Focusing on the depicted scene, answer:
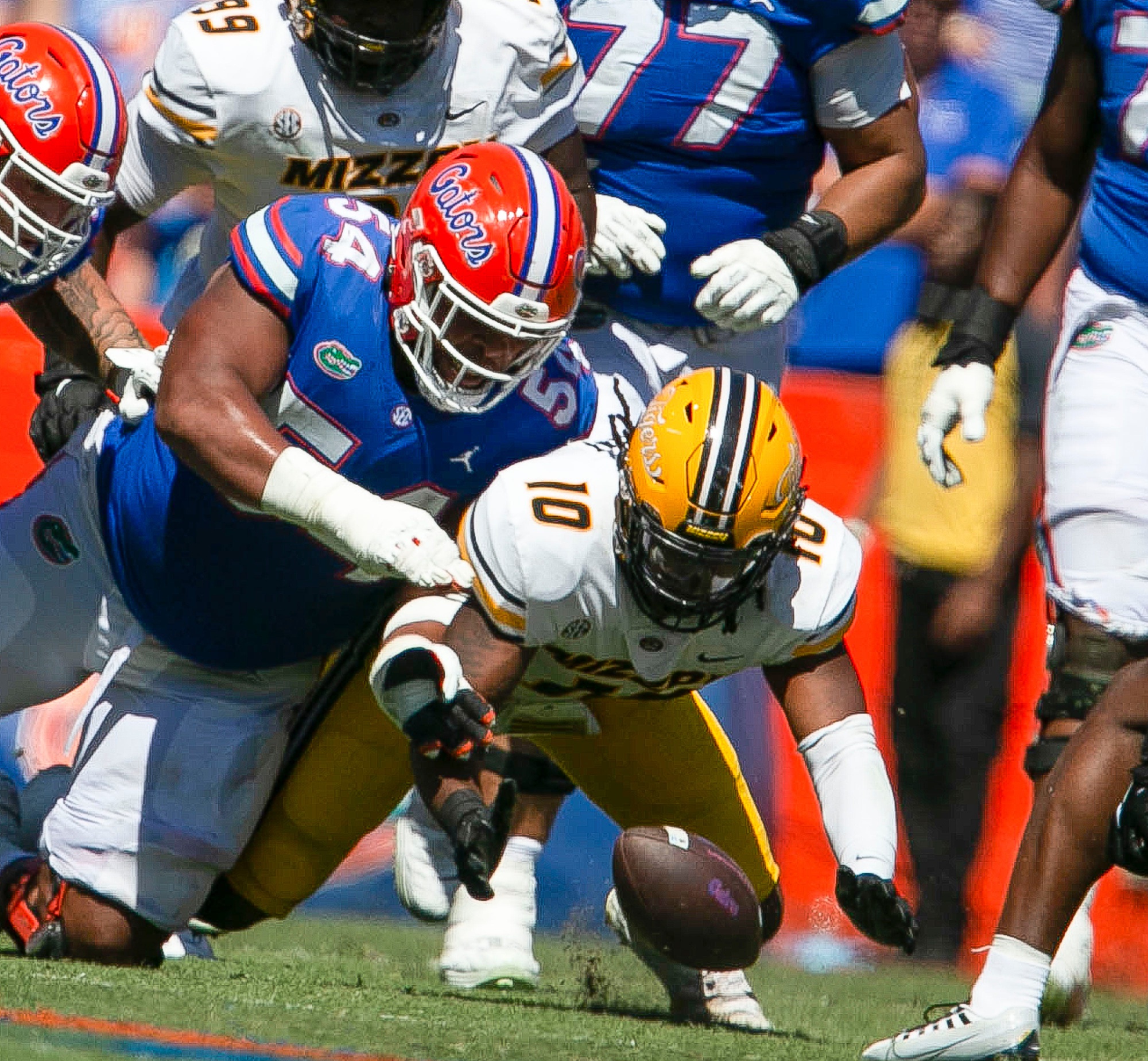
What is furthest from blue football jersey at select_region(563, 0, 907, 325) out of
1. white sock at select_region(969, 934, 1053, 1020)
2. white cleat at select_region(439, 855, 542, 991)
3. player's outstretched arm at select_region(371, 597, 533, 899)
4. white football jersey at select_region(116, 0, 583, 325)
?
white sock at select_region(969, 934, 1053, 1020)

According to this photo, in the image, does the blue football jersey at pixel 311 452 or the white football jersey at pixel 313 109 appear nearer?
the blue football jersey at pixel 311 452

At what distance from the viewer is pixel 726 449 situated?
139 inches

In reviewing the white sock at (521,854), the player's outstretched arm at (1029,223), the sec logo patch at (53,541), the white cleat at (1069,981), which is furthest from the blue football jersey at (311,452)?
the white cleat at (1069,981)

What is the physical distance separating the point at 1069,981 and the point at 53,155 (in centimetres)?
259

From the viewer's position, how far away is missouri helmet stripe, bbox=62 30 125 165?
415 centimetres

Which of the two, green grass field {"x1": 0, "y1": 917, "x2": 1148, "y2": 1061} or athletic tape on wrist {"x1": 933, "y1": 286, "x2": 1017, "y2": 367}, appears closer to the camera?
green grass field {"x1": 0, "y1": 917, "x2": 1148, "y2": 1061}

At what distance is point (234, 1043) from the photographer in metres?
2.88

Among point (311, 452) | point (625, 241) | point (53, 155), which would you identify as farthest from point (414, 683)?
point (53, 155)

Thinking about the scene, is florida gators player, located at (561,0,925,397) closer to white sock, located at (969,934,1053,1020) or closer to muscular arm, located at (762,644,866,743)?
muscular arm, located at (762,644,866,743)

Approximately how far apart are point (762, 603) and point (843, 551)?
0.22 metres

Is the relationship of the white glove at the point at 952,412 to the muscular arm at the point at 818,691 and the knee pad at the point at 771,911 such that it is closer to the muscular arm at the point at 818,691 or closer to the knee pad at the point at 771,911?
the muscular arm at the point at 818,691

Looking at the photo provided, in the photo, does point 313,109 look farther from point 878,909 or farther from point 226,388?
point 878,909

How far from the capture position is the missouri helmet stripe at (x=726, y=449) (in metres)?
3.49

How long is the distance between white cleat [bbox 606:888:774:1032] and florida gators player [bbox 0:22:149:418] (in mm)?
1526
